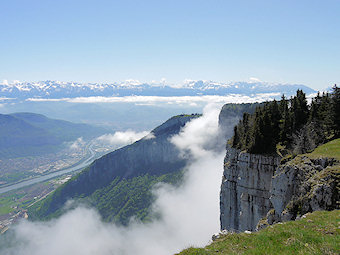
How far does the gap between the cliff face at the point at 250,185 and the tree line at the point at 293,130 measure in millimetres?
2205

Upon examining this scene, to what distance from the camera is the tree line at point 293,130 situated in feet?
141

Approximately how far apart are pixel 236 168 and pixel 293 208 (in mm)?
20135

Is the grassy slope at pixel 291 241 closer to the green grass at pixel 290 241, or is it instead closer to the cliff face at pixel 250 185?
the green grass at pixel 290 241

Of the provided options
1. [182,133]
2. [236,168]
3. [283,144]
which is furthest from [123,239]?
[283,144]

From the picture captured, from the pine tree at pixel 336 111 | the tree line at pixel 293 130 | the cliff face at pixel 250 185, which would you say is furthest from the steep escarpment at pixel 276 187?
the pine tree at pixel 336 111

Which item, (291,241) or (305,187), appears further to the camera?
(305,187)

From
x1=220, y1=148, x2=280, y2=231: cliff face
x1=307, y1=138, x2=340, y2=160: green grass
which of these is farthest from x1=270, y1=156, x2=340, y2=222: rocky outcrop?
x1=220, y1=148, x2=280, y2=231: cliff face

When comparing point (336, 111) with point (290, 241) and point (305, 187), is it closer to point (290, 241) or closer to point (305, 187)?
point (305, 187)

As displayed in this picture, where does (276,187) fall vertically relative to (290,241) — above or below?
below

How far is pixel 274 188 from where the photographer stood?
35.5 metres

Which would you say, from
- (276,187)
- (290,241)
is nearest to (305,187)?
(276,187)

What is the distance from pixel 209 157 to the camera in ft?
539

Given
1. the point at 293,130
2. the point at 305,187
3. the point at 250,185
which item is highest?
the point at 293,130

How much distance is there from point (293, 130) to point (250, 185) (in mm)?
13459
